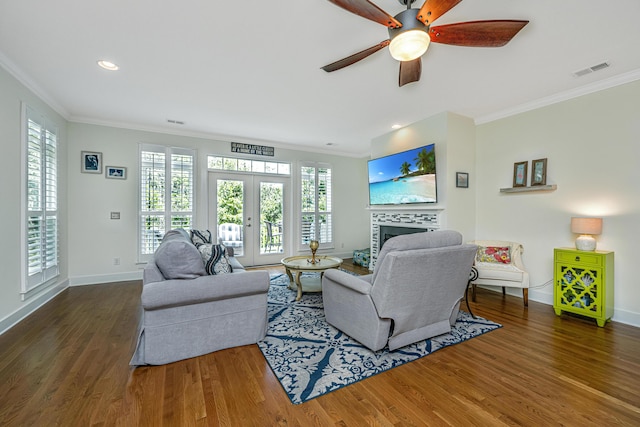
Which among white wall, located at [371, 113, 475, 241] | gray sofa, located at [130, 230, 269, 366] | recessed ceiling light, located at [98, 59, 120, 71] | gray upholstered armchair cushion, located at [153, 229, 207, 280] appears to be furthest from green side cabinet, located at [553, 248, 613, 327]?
recessed ceiling light, located at [98, 59, 120, 71]

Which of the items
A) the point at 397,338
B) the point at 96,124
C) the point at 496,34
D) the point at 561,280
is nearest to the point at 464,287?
the point at 397,338

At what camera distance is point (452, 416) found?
1616mm

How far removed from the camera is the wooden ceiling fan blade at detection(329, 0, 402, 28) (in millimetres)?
1577

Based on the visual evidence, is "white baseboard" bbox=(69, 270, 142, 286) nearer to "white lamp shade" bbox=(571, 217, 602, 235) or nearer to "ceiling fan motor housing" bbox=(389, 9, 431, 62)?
"ceiling fan motor housing" bbox=(389, 9, 431, 62)

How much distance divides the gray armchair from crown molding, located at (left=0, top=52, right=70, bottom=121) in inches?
151

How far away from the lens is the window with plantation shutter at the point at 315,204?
6.22 meters

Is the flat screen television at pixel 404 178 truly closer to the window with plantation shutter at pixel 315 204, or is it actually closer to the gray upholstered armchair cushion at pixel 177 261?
the window with plantation shutter at pixel 315 204

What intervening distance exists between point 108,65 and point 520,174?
5.18 m

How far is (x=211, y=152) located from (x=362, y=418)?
4959 millimetres

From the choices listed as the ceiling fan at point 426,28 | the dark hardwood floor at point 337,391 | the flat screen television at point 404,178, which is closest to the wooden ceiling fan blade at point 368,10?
the ceiling fan at point 426,28

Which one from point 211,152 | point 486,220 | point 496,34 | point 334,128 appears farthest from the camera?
point 211,152

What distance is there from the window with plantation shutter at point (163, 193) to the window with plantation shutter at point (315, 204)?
2.33m

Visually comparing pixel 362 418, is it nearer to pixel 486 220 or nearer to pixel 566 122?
pixel 486 220

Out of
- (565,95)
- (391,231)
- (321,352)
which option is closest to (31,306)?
(321,352)
